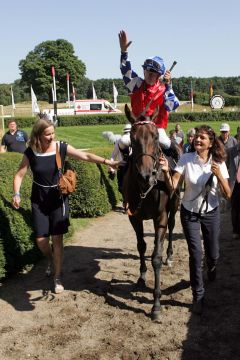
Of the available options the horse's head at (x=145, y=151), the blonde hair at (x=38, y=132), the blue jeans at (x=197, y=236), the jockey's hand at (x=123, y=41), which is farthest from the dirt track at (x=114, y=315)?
the jockey's hand at (x=123, y=41)

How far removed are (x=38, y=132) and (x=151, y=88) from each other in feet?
5.07

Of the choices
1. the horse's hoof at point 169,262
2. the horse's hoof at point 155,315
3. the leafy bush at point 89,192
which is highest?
the leafy bush at point 89,192

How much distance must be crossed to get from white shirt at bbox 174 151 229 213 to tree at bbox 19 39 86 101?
→ 77.3 m

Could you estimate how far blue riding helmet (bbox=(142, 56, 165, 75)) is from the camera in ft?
16.9

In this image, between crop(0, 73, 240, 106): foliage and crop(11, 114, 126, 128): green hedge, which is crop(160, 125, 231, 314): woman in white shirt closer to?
crop(11, 114, 126, 128): green hedge

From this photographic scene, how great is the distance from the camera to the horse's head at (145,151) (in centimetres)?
425

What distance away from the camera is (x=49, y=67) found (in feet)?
270

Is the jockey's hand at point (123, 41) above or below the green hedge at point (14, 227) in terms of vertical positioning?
above

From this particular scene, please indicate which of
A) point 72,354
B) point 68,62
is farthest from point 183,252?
point 68,62

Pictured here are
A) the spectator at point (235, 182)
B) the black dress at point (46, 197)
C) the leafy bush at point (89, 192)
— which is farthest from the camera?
the leafy bush at point (89, 192)

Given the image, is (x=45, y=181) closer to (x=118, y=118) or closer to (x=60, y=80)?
(x=118, y=118)

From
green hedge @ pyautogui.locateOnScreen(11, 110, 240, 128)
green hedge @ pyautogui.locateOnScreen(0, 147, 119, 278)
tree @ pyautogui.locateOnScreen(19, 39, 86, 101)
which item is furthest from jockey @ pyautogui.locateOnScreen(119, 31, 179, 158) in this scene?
tree @ pyautogui.locateOnScreen(19, 39, 86, 101)

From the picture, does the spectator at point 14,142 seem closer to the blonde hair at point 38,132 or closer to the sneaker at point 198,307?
the blonde hair at point 38,132

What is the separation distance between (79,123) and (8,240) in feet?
127
